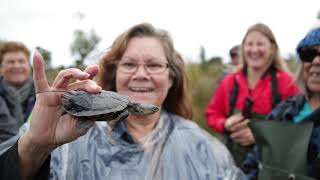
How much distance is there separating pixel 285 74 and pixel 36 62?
2803mm

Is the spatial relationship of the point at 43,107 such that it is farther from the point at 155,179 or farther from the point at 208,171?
the point at 208,171

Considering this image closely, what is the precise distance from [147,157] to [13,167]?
0.80 m

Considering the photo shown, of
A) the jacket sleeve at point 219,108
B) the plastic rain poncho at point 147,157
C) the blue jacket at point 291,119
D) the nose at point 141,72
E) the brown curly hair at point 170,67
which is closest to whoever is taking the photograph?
the plastic rain poncho at point 147,157

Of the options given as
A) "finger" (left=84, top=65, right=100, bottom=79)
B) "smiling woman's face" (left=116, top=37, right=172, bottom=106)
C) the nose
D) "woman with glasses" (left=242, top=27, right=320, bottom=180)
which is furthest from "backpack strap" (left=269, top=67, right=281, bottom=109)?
"finger" (left=84, top=65, right=100, bottom=79)

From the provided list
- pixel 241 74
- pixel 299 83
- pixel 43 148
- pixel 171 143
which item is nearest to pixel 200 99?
pixel 241 74

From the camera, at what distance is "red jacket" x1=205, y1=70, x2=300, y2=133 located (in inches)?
152

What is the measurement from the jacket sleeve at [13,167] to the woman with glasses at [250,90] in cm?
228

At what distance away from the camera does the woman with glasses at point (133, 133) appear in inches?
72.5

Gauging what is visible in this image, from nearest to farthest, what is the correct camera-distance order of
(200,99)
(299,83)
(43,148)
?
(43,148)
(299,83)
(200,99)

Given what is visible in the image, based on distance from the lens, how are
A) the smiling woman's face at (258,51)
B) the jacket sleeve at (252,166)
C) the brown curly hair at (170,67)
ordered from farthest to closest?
the smiling woman's face at (258,51)
the jacket sleeve at (252,166)
the brown curly hair at (170,67)

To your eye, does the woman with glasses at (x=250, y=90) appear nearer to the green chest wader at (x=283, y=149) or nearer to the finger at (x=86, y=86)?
the green chest wader at (x=283, y=149)

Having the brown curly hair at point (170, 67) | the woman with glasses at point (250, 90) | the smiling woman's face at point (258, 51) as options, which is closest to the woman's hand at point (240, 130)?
the woman with glasses at point (250, 90)

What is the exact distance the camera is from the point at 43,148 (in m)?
1.86

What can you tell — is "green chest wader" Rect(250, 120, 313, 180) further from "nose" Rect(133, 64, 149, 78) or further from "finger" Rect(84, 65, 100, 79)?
"finger" Rect(84, 65, 100, 79)
